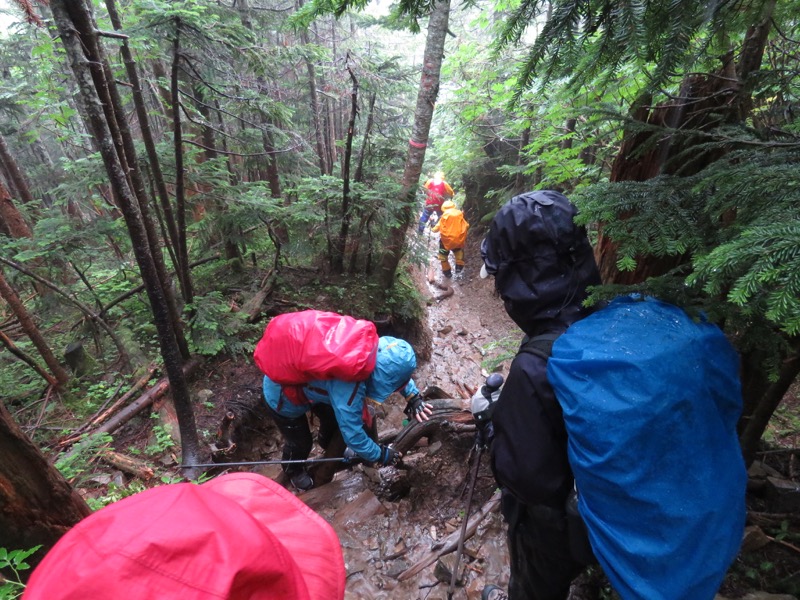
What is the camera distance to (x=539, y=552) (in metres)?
2.10

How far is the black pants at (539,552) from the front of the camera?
1920 mm

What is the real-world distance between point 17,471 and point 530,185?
1113 cm

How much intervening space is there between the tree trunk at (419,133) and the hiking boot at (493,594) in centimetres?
551

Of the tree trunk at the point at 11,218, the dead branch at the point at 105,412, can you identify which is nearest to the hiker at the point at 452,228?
the dead branch at the point at 105,412

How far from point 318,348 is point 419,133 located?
17.8 feet

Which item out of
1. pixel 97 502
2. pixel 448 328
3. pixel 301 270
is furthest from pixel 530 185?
pixel 97 502

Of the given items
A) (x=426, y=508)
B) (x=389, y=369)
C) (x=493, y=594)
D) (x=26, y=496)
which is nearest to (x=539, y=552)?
(x=493, y=594)

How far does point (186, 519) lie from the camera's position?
0.95 m

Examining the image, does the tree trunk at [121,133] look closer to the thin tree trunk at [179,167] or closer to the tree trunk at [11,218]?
the thin tree trunk at [179,167]

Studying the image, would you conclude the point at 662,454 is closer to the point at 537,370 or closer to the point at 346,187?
the point at 537,370

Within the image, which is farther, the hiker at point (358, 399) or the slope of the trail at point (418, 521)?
the hiker at point (358, 399)

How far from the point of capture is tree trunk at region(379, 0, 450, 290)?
6.52 meters

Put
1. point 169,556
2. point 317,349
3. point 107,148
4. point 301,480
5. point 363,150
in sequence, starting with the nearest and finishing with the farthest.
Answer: point 169,556 → point 107,148 → point 317,349 → point 301,480 → point 363,150

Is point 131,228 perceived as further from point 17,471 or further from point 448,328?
point 448,328
